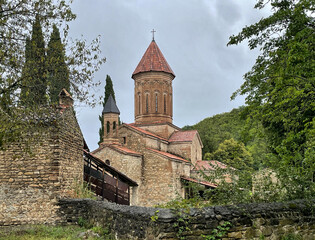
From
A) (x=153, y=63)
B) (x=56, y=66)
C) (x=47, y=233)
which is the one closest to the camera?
(x=56, y=66)

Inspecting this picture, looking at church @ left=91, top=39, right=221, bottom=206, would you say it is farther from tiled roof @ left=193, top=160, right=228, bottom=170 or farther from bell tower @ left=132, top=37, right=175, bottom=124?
tiled roof @ left=193, top=160, right=228, bottom=170

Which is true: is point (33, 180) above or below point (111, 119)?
below

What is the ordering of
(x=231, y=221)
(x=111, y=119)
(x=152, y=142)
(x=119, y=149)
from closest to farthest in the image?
(x=231, y=221) → (x=119, y=149) → (x=111, y=119) → (x=152, y=142)

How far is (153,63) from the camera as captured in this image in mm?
27047

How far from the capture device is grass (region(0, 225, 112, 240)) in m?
7.39

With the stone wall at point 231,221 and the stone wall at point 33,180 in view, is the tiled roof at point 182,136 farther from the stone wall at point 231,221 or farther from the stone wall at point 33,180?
the stone wall at point 231,221


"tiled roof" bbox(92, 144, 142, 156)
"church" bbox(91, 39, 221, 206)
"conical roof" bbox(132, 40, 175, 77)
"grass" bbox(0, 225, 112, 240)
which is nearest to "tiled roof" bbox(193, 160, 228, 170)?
"church" bbox(91, 39, 221, 206)

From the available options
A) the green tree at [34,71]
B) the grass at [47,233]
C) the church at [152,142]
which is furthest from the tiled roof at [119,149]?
the green tree at [34,71]

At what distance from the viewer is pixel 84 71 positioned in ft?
26.4

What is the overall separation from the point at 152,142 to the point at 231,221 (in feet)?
61.1

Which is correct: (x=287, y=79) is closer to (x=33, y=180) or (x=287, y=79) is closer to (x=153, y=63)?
(x=33, y=180)

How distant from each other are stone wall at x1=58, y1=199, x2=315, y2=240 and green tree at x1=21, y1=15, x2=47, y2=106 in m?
3.06

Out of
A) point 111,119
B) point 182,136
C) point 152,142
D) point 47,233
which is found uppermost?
point 111,119

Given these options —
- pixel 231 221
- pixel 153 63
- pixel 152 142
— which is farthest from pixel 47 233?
pixel 153 63
